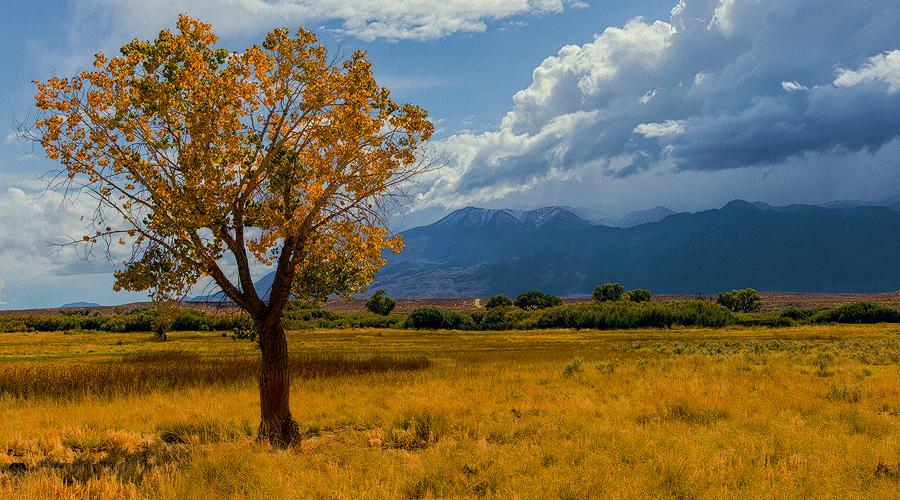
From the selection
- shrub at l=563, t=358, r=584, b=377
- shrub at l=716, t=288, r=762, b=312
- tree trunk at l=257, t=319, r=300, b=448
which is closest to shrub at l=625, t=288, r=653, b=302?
shrub at l=716, t=288, r=762, b=312

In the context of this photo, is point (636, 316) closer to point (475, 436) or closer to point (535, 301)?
point (535, 301)

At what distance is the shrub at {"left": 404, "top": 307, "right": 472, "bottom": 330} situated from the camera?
136 meters

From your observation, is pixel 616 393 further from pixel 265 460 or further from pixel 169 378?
pixel 169 378

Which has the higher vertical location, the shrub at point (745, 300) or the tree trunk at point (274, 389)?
the tree trunk at point (274, 389)

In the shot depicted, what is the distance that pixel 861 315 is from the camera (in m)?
121

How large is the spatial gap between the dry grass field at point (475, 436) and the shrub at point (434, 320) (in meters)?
106

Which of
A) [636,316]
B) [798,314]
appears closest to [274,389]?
[636,316]

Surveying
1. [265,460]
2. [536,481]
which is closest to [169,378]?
[265,460]

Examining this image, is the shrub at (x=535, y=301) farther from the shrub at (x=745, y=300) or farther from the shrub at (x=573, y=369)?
the shrub at (x=573, y=369)

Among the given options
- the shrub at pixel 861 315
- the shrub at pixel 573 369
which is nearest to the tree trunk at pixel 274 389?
the shrub at pixel 573 369

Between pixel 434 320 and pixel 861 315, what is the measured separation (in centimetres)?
8680

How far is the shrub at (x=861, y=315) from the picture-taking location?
11975 cm

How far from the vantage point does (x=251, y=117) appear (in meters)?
15.3

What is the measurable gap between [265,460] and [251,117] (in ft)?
26.9
